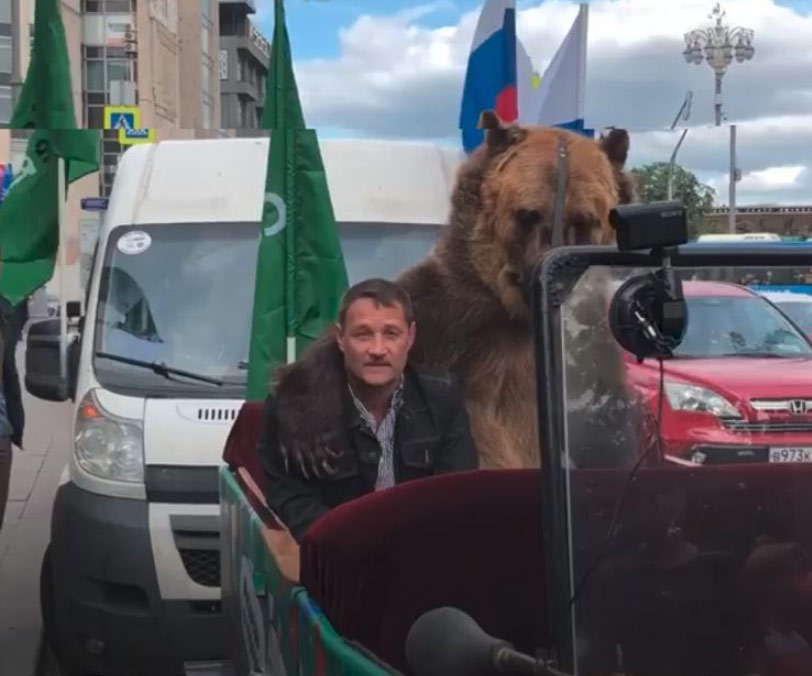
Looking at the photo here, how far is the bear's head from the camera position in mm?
3219

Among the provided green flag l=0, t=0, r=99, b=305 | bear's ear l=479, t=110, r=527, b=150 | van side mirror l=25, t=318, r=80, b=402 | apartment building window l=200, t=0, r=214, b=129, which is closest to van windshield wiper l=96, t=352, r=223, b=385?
van side mirror l=25, t=318, r=80, b=402

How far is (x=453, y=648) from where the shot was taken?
1837 millimetres

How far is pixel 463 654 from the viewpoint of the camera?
1.83m

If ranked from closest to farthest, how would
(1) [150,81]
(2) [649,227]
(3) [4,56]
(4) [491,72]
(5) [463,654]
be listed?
(5) [463,654]
(2) [649,227]
(4) [491,72]
(1) [150,81]
(3) [4,56]

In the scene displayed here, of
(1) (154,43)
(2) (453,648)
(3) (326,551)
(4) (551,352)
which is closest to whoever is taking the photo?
(2) (453,648)

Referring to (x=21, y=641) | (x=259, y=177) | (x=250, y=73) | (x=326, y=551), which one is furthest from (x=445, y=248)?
(x=21, y=641)

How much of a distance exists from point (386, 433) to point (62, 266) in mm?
3326

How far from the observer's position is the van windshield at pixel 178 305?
582cm

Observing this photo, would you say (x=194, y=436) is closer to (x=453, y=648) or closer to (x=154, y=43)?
(x=154, y=43)

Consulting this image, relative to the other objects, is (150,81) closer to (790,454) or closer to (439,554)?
(439,554)

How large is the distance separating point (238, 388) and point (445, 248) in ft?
7.61

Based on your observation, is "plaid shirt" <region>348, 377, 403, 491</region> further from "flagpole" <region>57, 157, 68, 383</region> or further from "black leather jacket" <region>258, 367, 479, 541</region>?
"flagpole" <region>57, 157, 68, 383</region>

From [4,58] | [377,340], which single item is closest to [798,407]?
[377,340]

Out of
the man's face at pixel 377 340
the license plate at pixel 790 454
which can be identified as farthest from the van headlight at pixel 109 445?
the license plate at pixel 790 454
